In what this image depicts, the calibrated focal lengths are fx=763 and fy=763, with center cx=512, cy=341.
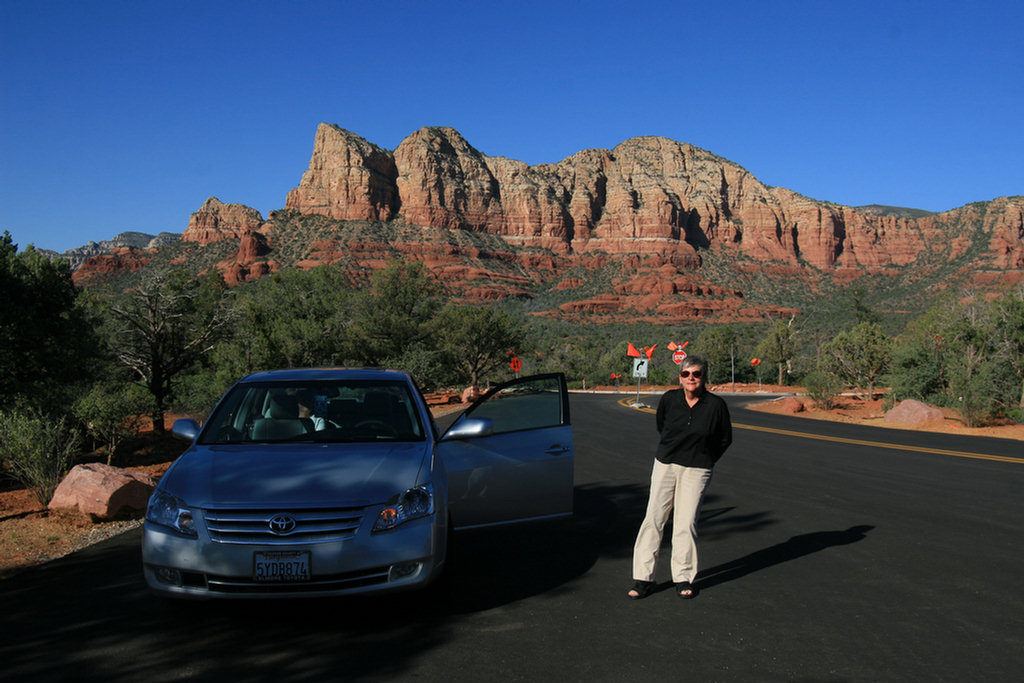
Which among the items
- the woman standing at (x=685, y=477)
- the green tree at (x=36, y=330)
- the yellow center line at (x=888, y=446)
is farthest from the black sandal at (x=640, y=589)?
the green tree at (x=36, y=330)

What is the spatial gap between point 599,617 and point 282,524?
2074 mm

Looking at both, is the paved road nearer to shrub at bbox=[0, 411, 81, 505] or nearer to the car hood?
the car hood

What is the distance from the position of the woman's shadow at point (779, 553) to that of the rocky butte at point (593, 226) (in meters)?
94.6

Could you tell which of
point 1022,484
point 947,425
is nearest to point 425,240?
point 947,425

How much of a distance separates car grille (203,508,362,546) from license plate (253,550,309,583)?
0.26 ft

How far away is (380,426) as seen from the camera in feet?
19.5

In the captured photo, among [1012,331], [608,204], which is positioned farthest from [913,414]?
[608,204]

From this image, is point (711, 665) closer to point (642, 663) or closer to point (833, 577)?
→ point (642, 663)

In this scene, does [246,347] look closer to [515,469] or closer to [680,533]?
[515,469]

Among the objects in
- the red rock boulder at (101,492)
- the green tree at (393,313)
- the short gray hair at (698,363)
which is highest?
the green tree at (393,313)

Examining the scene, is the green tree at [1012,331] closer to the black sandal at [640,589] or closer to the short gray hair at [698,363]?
the short gray hair at [698,363]

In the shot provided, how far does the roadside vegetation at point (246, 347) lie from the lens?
1492 cm

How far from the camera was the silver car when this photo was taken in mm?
4488


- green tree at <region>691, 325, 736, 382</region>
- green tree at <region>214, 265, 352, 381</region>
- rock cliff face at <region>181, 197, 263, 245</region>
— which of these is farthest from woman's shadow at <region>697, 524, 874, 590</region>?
rock cliff face at <region>181, 197, 263, 245</region>
